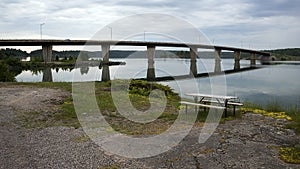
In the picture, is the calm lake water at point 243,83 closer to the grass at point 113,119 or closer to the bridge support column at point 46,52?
the grass at point 113,119

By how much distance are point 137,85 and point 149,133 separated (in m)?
11.2

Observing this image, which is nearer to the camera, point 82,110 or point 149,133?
point 149,133

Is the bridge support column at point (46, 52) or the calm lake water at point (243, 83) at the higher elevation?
the bridge support column at point (46, 52)

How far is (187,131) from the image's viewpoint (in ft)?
28.2

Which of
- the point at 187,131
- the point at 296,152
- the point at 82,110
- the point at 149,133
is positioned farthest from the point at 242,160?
the point at 82,110

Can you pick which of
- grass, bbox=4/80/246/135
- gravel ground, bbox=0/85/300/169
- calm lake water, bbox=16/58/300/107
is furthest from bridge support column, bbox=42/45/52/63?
gravel ground, bbox=0/85/300/169

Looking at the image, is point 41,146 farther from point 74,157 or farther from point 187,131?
point 187,131

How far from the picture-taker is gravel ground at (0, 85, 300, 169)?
5934 millimetres

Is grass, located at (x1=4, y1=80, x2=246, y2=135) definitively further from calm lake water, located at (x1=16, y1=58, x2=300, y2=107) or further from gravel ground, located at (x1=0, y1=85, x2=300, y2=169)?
calm lake water, located at (x1=16, y1=58, x2=300, y2=107)

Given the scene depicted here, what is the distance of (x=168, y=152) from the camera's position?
668 cm

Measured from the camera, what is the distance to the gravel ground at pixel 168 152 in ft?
19.5

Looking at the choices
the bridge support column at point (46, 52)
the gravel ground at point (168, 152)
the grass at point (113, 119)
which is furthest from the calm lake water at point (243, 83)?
the bridge support column at point (46, 52)

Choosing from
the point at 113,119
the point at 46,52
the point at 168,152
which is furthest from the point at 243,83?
the point at 46,52

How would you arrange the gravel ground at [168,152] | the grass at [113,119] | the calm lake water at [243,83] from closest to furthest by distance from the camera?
the gravel ground at [168,152] → the grass at [113,119] → the calm lake water at [243,83]
